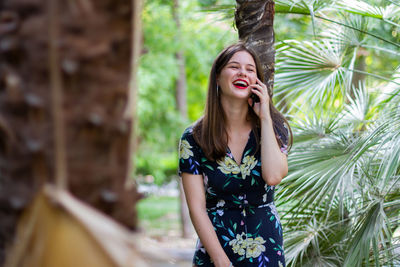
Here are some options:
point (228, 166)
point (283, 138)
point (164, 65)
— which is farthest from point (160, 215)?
point (228, 166)

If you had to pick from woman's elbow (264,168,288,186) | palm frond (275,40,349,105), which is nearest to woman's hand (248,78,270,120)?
woman's elbow (264,168,288,186)

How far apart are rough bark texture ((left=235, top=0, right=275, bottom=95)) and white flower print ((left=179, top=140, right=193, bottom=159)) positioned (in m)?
0.64

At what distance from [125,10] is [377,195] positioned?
2.55m

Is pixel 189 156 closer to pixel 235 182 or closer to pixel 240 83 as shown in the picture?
pixel 235 182

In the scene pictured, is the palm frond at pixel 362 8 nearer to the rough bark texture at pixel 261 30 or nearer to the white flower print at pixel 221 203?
the rough bark texture at pixel 261 30

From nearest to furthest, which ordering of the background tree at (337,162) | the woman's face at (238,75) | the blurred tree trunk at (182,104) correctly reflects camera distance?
the woman's face at (238,75), the background tree at (337,162), the blurred tree trunk at (182,104)

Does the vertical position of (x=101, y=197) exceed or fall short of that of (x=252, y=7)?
it falls short

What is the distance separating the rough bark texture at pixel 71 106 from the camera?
945mm

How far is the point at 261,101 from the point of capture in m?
2.45

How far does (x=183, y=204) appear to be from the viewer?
462 inches

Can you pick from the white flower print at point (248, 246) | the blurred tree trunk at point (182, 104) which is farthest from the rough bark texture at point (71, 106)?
the blurred tree trunk at point (182, 104)

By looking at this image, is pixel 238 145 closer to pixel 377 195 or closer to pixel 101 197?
pixel 377 195

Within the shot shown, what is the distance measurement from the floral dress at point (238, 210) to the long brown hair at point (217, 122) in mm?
52

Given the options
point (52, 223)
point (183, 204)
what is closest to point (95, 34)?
point (52, 223)
